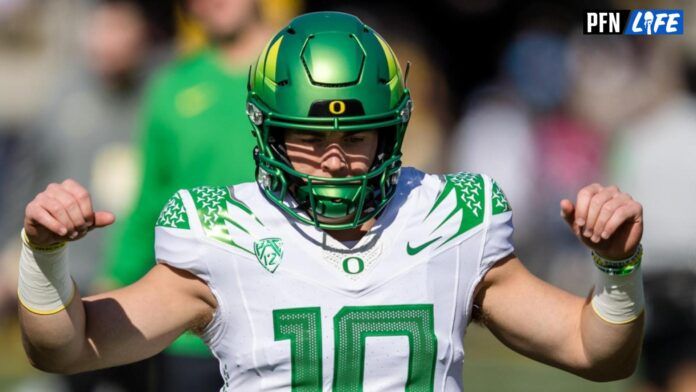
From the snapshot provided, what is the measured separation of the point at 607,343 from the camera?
11.5 ft

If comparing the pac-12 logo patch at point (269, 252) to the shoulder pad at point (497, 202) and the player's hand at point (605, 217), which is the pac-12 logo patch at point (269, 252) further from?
the player's hand at point (605, 217)

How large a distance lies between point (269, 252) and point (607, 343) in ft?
2.67

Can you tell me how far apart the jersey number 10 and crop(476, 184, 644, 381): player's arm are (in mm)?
245

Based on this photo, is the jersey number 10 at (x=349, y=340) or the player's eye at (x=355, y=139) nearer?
the jersey number 10 at (x=349, y=340)

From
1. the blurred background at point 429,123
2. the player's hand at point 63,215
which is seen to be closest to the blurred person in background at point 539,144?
the blurred background at point 429,123

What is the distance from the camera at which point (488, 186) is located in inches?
143

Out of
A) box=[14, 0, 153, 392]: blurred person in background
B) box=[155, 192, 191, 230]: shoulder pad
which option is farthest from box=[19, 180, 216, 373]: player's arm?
box=[14, 0, 153, 392]: blurred person in background

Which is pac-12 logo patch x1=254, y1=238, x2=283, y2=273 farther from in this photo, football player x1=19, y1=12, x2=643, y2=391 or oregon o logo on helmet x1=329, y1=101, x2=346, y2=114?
oregon o logo on helmet x1=329, y1=101, x2=346, y2=114

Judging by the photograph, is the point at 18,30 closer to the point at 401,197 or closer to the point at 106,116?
the point at 106,116

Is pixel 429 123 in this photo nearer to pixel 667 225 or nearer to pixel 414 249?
pixel 667 225

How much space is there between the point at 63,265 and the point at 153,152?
7.28ft

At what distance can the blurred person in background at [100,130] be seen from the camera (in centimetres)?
657

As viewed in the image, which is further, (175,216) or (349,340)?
(175,216)

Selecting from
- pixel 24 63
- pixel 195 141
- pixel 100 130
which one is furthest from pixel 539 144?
pixel 195 141
